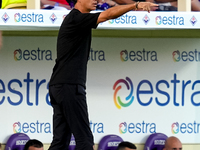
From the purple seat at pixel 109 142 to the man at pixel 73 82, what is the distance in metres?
2.41

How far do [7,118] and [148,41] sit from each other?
2174 millimetres

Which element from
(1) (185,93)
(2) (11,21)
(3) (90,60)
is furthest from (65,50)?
(1) (185,93)

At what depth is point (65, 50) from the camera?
12.2ft

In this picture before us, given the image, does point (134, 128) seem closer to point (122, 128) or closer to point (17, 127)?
point (122, 128)

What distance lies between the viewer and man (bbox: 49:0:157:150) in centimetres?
364

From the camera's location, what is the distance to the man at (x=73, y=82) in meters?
3.64

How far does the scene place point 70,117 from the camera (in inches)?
144

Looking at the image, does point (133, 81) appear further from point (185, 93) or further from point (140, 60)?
point (185, 93)

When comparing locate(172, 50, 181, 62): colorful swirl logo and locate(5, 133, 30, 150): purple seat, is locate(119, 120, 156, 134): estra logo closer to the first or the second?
locate(172, 50, 181, 62): colorful swirl logo

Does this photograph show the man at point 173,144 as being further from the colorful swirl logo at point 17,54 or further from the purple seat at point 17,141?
the colorful swirl logo at point 17,54

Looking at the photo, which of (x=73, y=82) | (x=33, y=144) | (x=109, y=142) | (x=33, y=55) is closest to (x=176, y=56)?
(x=109, y=142)

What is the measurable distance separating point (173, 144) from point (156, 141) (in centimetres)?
23

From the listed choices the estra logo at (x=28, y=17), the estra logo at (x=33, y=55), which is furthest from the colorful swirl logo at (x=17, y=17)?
the estra logo at (x=33, y=55)

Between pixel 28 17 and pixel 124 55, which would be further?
pixel 124 55
